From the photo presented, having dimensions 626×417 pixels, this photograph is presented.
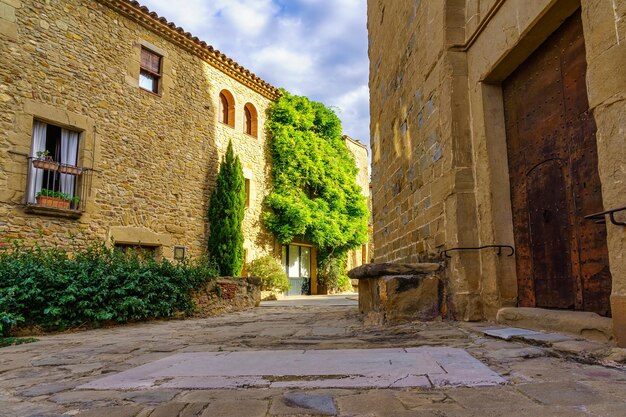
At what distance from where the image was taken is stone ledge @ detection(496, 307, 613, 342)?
2432 mm

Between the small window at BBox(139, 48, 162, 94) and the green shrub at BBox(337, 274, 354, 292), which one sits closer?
the small window at BBox(139, 48, 162, 94)

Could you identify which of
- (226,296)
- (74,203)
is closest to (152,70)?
(74,203)

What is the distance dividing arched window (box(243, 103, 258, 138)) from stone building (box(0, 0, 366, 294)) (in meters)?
0.69

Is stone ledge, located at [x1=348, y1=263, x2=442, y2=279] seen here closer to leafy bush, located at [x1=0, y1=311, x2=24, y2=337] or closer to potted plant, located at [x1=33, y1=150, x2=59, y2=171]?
leafy bush, located at [x1=0, y1=311, x2=24, y2=337]

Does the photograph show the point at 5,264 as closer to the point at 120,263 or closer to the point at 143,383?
the point at 120,263

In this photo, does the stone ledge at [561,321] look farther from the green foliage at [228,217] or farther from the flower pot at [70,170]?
the green foliage at [228,217]

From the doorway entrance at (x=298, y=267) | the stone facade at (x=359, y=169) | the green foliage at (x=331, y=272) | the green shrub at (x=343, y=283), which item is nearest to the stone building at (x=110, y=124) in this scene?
the doorway entrance at (x=298, y=267)

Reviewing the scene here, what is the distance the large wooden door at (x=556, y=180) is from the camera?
2734 millimetres

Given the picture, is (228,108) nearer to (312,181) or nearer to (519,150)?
(312,181)

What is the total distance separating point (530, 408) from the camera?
1.48 metres

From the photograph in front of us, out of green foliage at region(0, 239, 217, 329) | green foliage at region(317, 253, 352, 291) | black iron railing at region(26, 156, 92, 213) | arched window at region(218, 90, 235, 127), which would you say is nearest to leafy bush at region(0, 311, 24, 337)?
green foliage at region(0, 239, 217, 329)

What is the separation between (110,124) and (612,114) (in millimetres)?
10146

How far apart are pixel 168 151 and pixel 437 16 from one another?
28.9 feet

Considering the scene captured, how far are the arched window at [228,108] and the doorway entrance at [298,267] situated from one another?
16.2 ft
